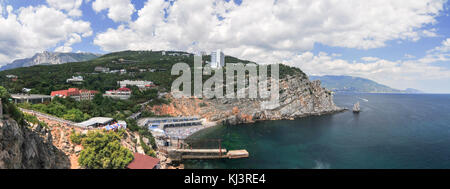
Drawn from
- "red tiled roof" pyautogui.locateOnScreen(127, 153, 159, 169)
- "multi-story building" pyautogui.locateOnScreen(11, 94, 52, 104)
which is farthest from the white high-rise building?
"red tiled roof" pyautogui.locateOnScreen(127, 153, 159, 169)

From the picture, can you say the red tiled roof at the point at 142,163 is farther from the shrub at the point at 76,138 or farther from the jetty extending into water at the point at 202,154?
the jetty extending into water at the point at 202,154

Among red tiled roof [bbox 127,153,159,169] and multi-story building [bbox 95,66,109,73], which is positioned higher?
multi-story building [bbox 95,66,109,73]

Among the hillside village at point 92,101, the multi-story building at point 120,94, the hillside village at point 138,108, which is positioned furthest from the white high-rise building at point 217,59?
Answer: the multi-story building at point 120,94

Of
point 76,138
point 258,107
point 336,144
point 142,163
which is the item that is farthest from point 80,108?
point 336,144

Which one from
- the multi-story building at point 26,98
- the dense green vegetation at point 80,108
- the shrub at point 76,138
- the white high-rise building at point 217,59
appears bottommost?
the shrub at point 76,138

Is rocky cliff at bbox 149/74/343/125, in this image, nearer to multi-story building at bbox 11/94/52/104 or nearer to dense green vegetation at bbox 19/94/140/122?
dense green vegetation at bbox 19/94/140/122
